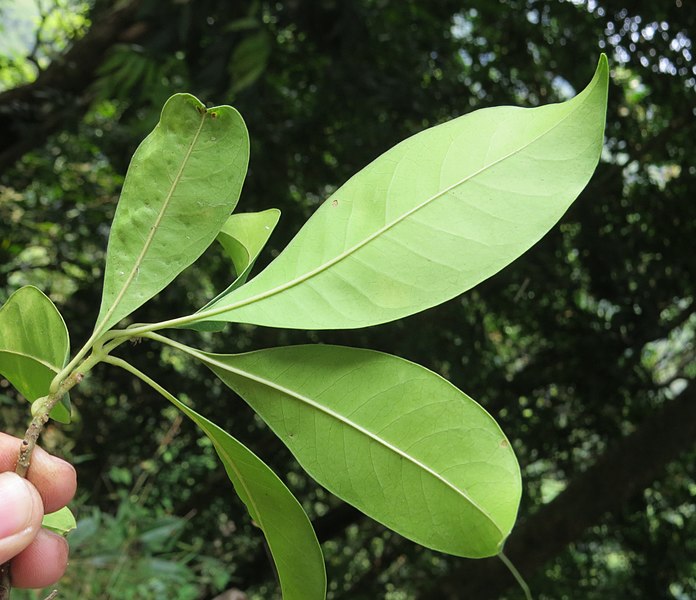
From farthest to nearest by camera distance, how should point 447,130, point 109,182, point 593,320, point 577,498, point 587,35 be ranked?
point 109,182 < point 593,320 < point 577,498 < point 587,35 < point 447,130

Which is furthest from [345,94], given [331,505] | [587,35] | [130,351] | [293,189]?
[331,505]

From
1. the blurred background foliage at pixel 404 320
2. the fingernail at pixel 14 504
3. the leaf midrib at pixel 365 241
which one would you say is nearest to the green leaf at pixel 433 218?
the leaf midrib at pixel 365 241

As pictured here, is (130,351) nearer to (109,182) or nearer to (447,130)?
(109,182)

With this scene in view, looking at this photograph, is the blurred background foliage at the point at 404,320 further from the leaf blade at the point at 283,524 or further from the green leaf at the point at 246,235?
the leaf blade at the point at 283,524

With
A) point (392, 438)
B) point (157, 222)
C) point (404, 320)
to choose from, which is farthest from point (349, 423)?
point (404, 320)

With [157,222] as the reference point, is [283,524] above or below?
below

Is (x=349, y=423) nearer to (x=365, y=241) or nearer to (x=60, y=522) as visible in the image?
(x=365, y=241)
